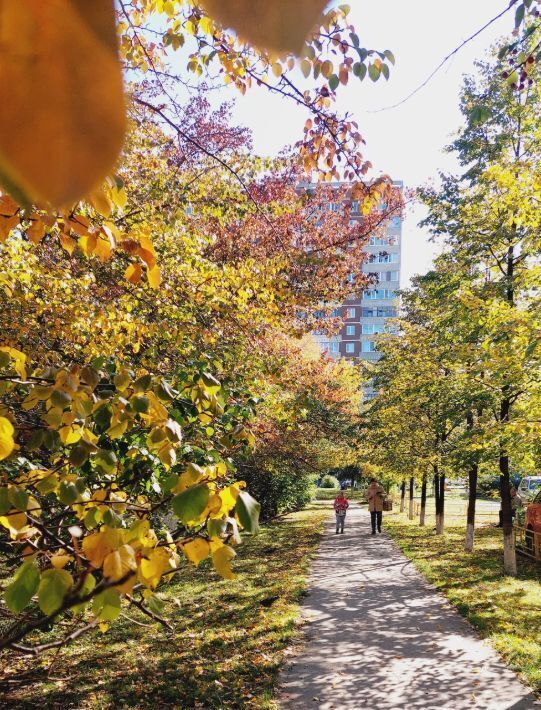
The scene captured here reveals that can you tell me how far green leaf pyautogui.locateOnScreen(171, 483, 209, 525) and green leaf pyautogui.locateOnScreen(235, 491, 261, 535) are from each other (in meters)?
0.10

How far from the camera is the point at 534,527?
1266cm

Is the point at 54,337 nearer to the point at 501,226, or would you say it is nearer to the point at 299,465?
the point at 501,226

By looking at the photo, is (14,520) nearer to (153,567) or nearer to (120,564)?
(153,567)

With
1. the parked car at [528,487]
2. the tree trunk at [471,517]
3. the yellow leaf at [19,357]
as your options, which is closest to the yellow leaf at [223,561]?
the yellow leaf at [19,357]

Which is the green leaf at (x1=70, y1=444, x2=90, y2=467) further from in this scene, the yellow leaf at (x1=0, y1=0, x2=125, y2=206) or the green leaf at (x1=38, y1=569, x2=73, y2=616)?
the yellow leaf at (x1=0, y1=0, x2=125, y2=206)

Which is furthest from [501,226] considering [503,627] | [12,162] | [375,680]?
[12,162]

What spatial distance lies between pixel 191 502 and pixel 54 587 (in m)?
0.38

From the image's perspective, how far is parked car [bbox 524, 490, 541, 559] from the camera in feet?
40.0

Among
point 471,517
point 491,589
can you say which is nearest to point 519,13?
point 491,589

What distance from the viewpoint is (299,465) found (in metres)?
19.4

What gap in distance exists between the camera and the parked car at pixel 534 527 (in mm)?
12203

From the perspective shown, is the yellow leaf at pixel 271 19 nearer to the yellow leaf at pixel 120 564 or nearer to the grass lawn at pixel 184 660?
the yellow leaf at pixel 120 564

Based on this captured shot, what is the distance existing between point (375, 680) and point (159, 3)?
20.3 ft

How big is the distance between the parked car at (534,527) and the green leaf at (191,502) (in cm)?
1262
